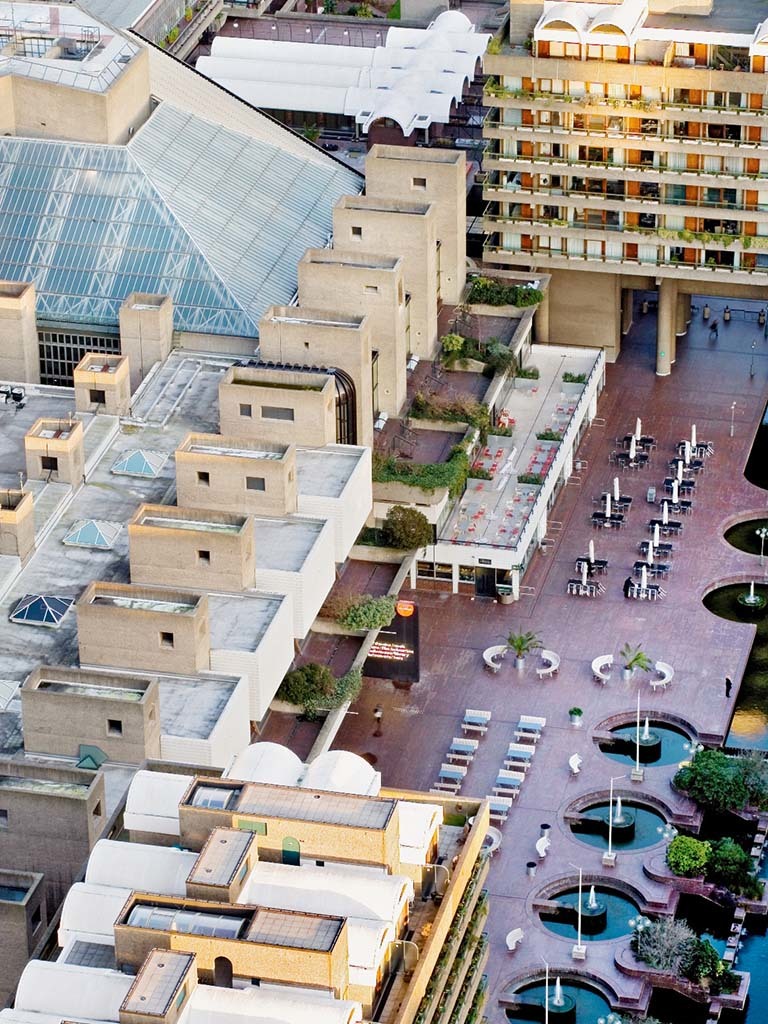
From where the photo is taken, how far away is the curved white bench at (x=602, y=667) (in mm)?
170000

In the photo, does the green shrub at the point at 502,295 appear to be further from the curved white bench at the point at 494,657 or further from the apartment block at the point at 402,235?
the curved white bench at the point at 494,657

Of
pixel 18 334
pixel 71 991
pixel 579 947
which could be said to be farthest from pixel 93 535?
pixel 71 991

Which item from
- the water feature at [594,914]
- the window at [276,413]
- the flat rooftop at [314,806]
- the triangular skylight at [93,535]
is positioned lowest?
the water feature at [594,914]

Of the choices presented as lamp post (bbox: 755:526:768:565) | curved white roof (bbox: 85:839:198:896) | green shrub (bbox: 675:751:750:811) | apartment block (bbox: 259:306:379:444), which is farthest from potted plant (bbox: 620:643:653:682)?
curved white roof (bbox: 85:839:198:896)

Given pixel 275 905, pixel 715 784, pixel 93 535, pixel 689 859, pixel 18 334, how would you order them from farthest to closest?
pixel 18 334, pixel 93 535, pixel 715 784, pixel 689 859, pixel 275 905

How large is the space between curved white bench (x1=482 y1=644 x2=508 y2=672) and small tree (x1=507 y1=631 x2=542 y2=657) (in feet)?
2.05

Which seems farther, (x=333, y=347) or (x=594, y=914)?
(x=333, y=347)

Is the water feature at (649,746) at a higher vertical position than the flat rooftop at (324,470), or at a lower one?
lower

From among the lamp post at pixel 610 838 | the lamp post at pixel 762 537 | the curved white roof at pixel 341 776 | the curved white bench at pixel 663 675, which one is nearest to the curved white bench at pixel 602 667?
the curved white bench at pixel 663 675

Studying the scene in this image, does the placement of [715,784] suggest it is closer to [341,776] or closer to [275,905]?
[341,776]

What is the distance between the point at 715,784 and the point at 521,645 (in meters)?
17.3

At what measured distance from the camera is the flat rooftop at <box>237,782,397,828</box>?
393 ft

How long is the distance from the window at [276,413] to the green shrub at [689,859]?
117ft

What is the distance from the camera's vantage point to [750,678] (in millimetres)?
171875
